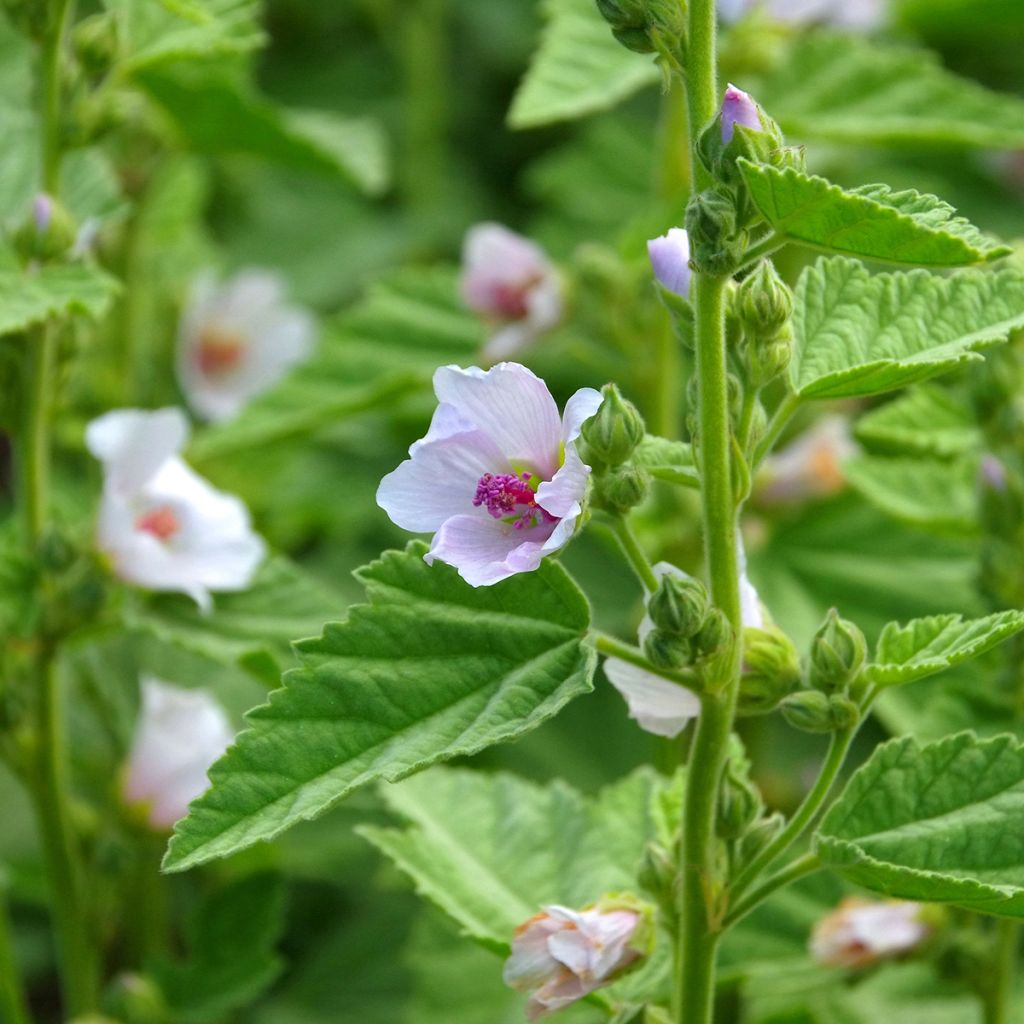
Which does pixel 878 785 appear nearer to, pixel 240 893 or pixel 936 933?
pixel 936 933

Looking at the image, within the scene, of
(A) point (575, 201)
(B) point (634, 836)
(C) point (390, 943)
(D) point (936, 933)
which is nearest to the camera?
(B) point (634, 836)

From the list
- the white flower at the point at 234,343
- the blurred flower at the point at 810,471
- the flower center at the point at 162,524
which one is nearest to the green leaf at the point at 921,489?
the blurred flower at the point at 810,471

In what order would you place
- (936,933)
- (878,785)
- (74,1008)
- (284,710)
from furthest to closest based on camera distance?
(74,1008), (936,933), (878,785), (284,710)

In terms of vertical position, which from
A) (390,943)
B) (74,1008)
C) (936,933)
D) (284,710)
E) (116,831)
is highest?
(284,710)

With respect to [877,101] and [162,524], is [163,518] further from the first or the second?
[877,101]

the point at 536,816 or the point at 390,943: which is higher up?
the point at 536,816

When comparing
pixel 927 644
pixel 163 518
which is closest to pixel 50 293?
pixel 163 518

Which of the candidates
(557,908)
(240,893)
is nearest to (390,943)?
(240,893)

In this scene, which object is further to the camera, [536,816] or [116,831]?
[116,831]
